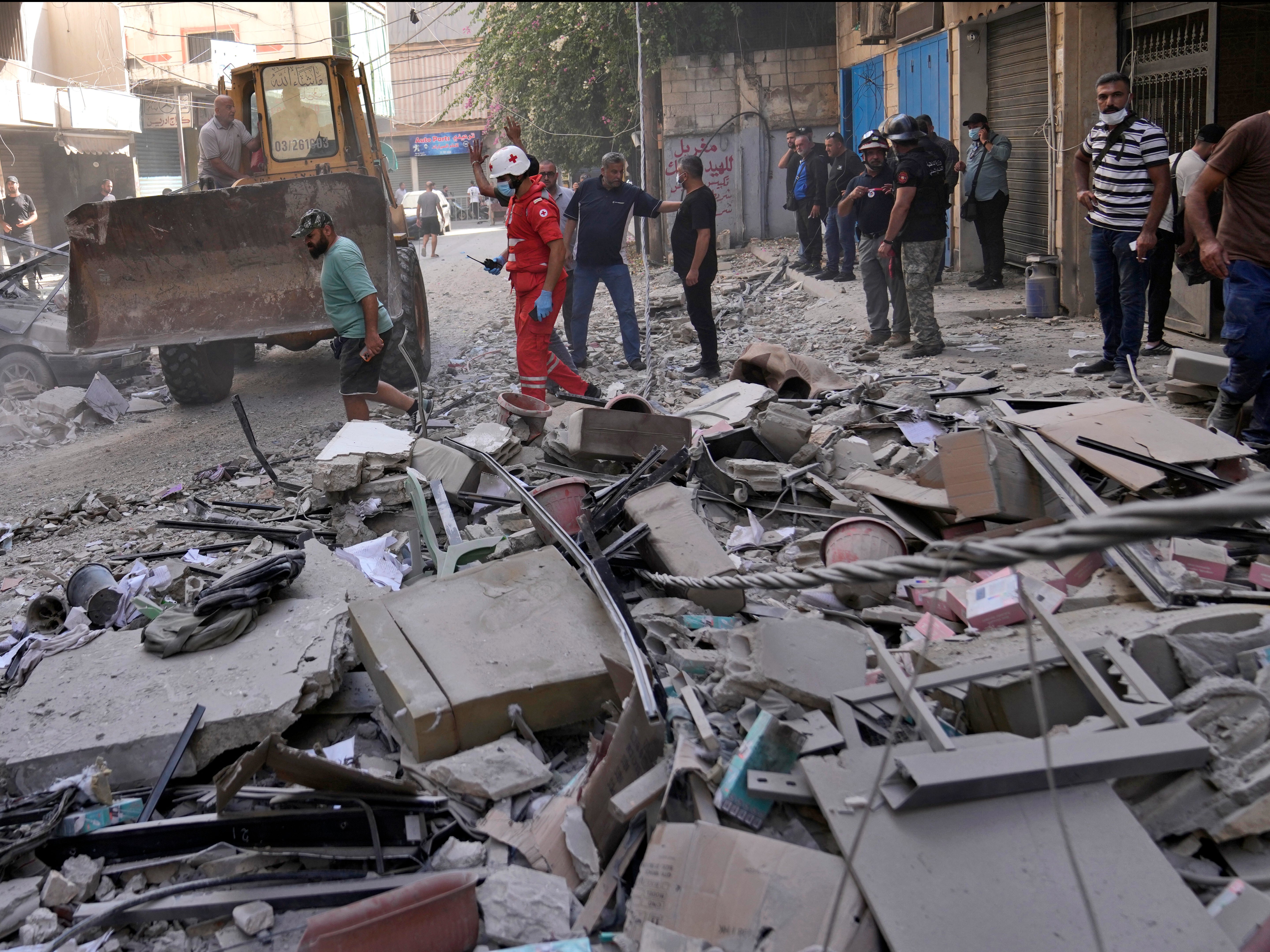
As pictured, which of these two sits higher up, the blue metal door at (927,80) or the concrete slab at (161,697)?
the blue metal door at (927,80)

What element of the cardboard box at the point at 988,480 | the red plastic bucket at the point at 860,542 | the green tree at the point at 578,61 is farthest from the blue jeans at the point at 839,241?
the red plastic bucket at the point at 860,542

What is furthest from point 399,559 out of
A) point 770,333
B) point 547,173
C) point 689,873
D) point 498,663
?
point 770,333

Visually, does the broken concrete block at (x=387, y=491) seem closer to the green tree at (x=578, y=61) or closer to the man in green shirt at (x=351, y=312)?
the man in green shirt at (x=351, y=312)

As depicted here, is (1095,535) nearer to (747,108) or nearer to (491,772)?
(491,772)

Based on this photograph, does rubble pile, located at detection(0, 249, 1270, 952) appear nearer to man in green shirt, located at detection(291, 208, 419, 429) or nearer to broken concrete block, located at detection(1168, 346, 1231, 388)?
broken concrete block, located at detection(1168, 346, 1231, 388)

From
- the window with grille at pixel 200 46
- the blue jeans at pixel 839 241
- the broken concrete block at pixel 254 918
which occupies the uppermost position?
the window with grille at pixel 200 46

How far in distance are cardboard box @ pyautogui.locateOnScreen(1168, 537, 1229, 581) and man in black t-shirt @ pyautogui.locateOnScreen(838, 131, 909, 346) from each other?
4.71 m

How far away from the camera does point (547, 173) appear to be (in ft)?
31.3

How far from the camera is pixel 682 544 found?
4.10m

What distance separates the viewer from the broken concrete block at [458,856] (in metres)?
2.74

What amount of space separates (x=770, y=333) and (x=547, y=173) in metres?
2.81

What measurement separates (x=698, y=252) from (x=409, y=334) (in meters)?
2.50

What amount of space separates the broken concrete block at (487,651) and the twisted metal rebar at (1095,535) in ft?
5.97

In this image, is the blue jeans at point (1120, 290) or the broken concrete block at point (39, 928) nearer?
the broken concrete block at point (39, 928)
